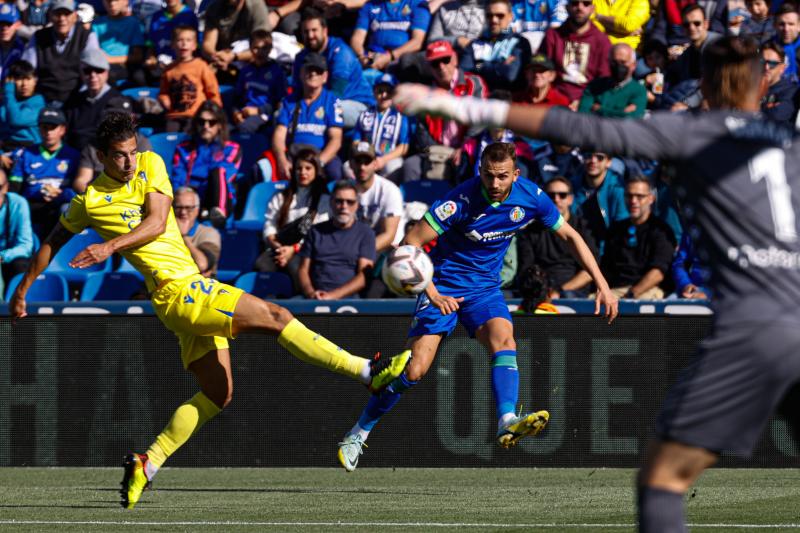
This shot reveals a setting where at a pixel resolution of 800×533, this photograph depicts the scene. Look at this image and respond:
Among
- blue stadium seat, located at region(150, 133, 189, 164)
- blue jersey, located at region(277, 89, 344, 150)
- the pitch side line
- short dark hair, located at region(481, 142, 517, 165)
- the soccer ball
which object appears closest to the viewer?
the pitch side line

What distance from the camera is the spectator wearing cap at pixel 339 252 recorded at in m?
13.3

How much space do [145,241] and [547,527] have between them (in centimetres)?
320

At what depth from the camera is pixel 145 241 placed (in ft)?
28.5

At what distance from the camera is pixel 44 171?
15695 mm

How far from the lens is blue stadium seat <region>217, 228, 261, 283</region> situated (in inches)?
570

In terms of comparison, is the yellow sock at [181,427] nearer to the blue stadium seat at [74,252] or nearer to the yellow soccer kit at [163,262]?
the yellow soccer kit at [163,262]

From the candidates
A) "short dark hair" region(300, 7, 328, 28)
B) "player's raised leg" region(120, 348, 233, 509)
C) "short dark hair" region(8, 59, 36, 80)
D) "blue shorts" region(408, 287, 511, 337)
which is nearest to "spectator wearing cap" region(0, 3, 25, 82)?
"short dark hair" region(8, 59, 36, 80)

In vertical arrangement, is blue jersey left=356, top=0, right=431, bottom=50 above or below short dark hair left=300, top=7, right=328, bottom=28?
below

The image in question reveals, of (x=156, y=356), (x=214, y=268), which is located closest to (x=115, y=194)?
(x=156, y=356)

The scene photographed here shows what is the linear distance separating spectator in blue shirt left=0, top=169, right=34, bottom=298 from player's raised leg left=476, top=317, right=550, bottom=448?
621cm

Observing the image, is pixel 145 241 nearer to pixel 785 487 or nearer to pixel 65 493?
pixel 65 493

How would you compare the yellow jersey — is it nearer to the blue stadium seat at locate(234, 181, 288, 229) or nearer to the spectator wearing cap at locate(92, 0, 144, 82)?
the blue stadium seat at locate(234, 181, 288, 229)

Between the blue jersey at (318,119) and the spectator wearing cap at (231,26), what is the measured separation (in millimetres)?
2211

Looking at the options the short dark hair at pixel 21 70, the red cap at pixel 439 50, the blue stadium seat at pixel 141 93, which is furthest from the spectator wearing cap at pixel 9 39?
the red cap at pixel 439 50
